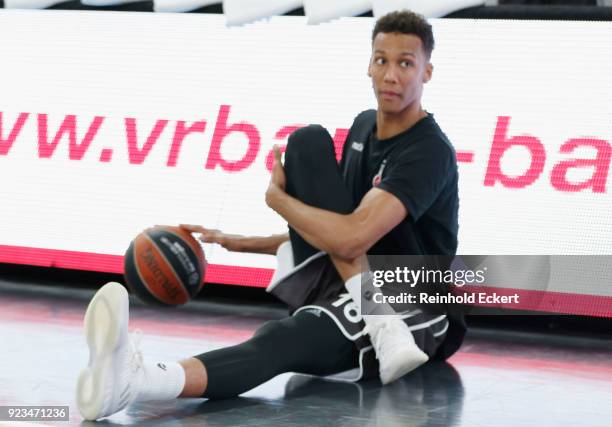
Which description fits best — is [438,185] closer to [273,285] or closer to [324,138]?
[324,138]

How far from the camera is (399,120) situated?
369 centimetres

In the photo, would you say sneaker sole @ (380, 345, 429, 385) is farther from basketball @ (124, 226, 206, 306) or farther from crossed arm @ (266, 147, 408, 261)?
Result: basketball @ (124, 226, 206, 306)

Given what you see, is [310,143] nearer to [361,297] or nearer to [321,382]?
[361,297]

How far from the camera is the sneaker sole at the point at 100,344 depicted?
293 centimetres

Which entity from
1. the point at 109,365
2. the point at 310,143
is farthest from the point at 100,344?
the point at 310,143

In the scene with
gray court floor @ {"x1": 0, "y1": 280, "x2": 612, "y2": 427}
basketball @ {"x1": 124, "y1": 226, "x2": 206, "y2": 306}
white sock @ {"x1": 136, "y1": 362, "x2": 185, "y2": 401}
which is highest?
basketball @ {"x1": 124, "y1": 226, "x2": 206, "y2": 306}

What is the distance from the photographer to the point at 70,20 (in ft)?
18.7

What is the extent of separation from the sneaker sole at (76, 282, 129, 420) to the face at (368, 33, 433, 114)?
1.09 metres

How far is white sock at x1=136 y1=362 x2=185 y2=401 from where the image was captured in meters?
3.02

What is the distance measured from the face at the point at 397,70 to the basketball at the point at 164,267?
29.8 inches

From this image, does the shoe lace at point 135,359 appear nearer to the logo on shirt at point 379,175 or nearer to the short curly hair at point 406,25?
the logo on shirt at point 379,175

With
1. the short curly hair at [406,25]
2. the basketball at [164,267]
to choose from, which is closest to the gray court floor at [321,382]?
the basketball at [164,267]

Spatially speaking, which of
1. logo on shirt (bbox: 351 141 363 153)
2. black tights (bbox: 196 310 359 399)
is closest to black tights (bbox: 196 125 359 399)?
black tights (bbox: 196 310 359 399)

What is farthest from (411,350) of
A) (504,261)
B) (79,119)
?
(79,119)
